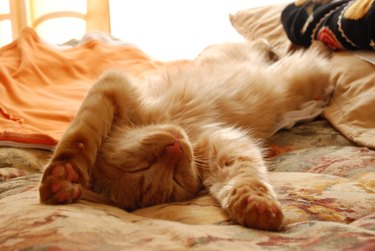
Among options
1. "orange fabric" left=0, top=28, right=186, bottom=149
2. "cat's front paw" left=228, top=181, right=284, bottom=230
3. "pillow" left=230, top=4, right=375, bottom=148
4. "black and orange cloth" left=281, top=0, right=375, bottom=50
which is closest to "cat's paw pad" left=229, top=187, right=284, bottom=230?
"cat's front paw" left=228, top=181, right=284, bottom=230

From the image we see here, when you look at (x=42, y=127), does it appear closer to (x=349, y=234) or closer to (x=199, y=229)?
(x=199, y=229)

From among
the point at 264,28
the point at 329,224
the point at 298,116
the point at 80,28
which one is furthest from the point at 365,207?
the point at 80,28

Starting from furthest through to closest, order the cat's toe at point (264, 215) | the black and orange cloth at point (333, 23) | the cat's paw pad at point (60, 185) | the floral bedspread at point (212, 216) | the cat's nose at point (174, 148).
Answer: the black and orange cloth at point (333, 23)
the cat's nose at point (174, 148)
the cat's paw pad at point (60, 185)
the cat's toe at point (264, 215)
the floral bedspread at point (212, 216)

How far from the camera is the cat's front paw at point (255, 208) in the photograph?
81 cm


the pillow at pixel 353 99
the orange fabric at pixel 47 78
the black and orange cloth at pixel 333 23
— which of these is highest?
the black and orange cloth at pixel 333 23

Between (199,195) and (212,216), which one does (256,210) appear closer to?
(212,216)

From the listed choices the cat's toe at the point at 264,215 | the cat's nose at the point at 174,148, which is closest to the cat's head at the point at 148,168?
the cat's nose at the point at 174,148

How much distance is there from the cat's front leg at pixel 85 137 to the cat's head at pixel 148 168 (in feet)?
0.22

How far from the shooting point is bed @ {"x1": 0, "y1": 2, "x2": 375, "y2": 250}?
2.18 feet

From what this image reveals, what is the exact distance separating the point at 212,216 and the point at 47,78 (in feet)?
5.00

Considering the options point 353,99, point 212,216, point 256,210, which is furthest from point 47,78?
point 256,210

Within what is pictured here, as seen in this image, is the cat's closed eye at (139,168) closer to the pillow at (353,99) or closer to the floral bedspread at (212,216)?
the floral bedspread at (212,216)

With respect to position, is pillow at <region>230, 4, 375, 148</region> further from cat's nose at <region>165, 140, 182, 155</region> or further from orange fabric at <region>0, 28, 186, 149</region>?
orange fabric at <region>0, 28, 186, 149</region>

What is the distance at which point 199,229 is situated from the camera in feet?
2.42
